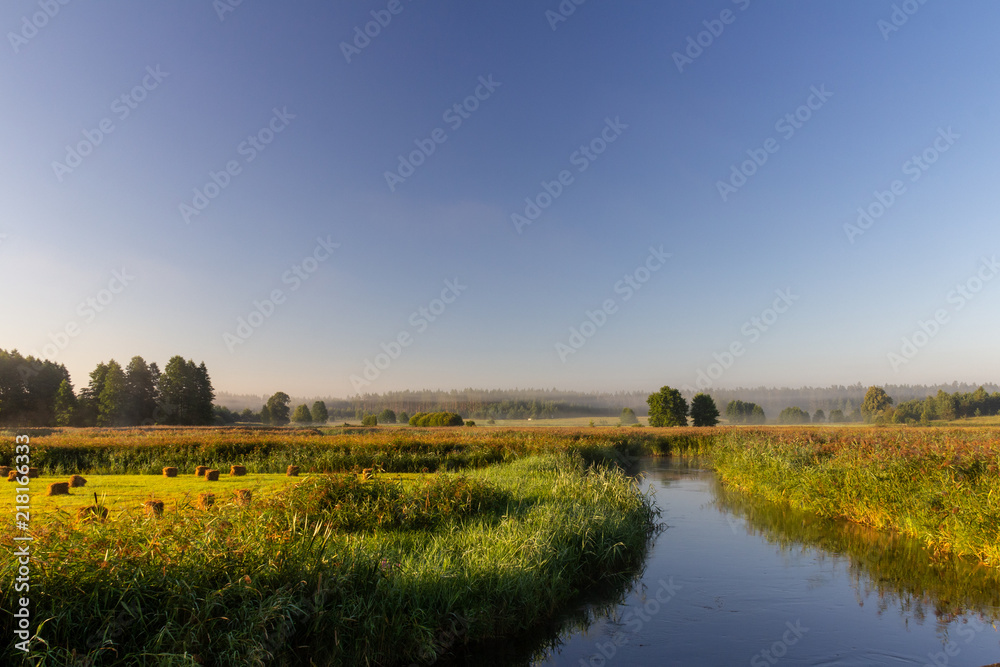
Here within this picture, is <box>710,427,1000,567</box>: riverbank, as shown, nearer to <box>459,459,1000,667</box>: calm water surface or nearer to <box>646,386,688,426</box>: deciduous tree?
<box>459,459,1000,667</box>: calm water surface

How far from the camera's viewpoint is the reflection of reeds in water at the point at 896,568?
898 centimetres

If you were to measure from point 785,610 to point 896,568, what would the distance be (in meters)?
3.91

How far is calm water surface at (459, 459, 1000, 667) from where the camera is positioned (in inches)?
290

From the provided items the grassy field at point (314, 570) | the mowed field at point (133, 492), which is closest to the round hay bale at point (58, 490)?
the mowed field at point (133, 492)

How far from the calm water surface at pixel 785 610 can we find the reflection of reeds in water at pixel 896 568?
0.10ft

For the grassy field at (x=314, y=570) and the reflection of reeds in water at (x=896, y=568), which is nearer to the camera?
the grassy field at (x=314, y=570)

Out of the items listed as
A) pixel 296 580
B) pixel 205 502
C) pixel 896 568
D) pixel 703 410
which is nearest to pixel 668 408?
pixel 703 410

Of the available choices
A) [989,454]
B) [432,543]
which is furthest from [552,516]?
[989,454]

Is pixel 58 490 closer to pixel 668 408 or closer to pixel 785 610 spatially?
pixel 785 610

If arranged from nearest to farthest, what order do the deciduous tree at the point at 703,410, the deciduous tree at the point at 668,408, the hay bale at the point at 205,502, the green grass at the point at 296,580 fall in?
the green grass at the point at 296,580 < the hay bale at the point at 205,502 < the deciduous tree at the point at 668,408 < the deciduous tree at the point at 703,410

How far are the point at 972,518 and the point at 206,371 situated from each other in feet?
298

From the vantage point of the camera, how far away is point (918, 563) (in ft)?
37.0

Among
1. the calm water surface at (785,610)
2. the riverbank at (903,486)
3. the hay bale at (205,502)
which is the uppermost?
the hay bale at (205,502)

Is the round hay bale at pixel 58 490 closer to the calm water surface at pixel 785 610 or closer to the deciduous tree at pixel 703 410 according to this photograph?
the calm water surface at pixel 785 610
